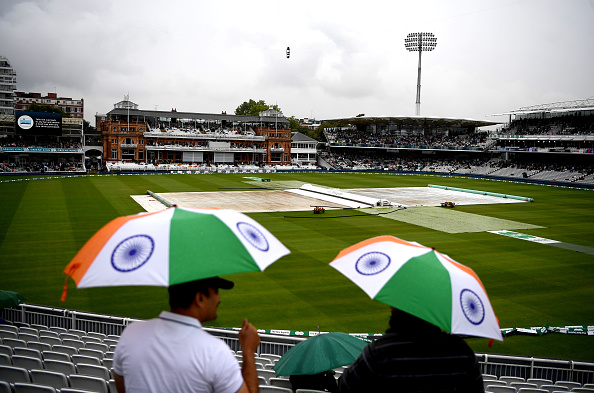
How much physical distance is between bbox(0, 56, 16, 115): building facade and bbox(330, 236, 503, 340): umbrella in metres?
123

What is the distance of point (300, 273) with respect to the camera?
1939 centimetres

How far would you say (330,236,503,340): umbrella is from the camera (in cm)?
367

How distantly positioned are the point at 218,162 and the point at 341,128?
35.0m

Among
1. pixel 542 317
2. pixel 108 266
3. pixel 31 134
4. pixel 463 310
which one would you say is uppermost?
pixel 31 134

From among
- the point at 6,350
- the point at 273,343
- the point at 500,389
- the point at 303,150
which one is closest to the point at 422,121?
the point at 303,150

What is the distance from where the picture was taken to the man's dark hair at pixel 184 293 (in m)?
3.15

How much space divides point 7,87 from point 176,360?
130 meters

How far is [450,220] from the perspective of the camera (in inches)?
1320

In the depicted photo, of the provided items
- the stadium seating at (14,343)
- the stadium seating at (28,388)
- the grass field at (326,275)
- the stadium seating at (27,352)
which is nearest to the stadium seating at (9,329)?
the stadium seating at (14,343)

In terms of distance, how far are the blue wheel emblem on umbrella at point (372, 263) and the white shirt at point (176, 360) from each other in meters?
1.71

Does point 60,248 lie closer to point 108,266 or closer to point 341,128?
point 108,266

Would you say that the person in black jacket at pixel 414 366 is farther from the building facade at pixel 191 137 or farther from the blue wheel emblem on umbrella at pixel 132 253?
the building facade at pixel 191 137

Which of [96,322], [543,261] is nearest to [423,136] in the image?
[543,261]

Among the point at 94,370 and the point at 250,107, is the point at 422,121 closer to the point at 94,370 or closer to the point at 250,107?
the point at 250,107
